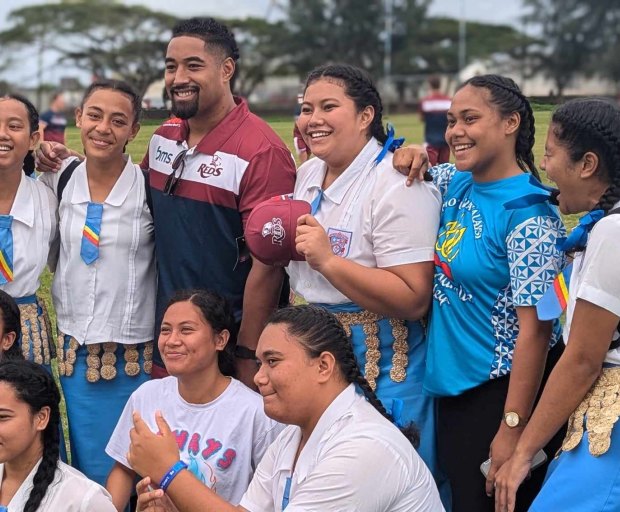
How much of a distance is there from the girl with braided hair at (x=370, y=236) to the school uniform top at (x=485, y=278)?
0.30ft

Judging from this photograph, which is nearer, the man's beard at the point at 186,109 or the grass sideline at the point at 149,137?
the grass sideline at the point at 149,137

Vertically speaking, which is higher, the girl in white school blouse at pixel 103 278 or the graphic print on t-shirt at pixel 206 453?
the girl in white school blouse at pixel 103 278

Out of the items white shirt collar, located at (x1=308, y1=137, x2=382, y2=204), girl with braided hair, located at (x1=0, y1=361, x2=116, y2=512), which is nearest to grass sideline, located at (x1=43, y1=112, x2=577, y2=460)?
white shirt collar, located at (x1=308, y1=137, x2=382, y2=204)

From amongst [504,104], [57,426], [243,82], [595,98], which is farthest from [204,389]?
[243,82]

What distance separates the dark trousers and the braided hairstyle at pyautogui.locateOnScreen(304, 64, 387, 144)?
2.99 ft

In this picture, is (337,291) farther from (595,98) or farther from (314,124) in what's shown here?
(595,98)

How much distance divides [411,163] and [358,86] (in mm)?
322

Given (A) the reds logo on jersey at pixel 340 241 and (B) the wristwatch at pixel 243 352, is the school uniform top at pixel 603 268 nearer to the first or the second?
(A) the reds logo on jersey at pixel 340 241

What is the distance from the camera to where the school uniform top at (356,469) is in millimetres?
2576

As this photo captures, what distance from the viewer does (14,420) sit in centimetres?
321

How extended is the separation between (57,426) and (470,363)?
1.37m

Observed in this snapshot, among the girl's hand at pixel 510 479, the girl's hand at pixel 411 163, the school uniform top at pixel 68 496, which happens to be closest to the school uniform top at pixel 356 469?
the girl's hand at pixel 510 479

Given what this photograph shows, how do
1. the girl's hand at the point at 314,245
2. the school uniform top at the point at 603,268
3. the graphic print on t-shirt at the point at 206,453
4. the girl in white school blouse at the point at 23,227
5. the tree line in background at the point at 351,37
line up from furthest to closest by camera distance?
the tree line in background at the point at 351,37
the girl in white school blouse at the point at 23,227
the graphic print on t-shirt at the point at 206,453
the girl's hand at the point at 314,245
the school uniform top at the point at 603,268

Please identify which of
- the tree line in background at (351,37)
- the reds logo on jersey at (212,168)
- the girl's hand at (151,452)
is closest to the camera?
the girl's hand at (151,452)
